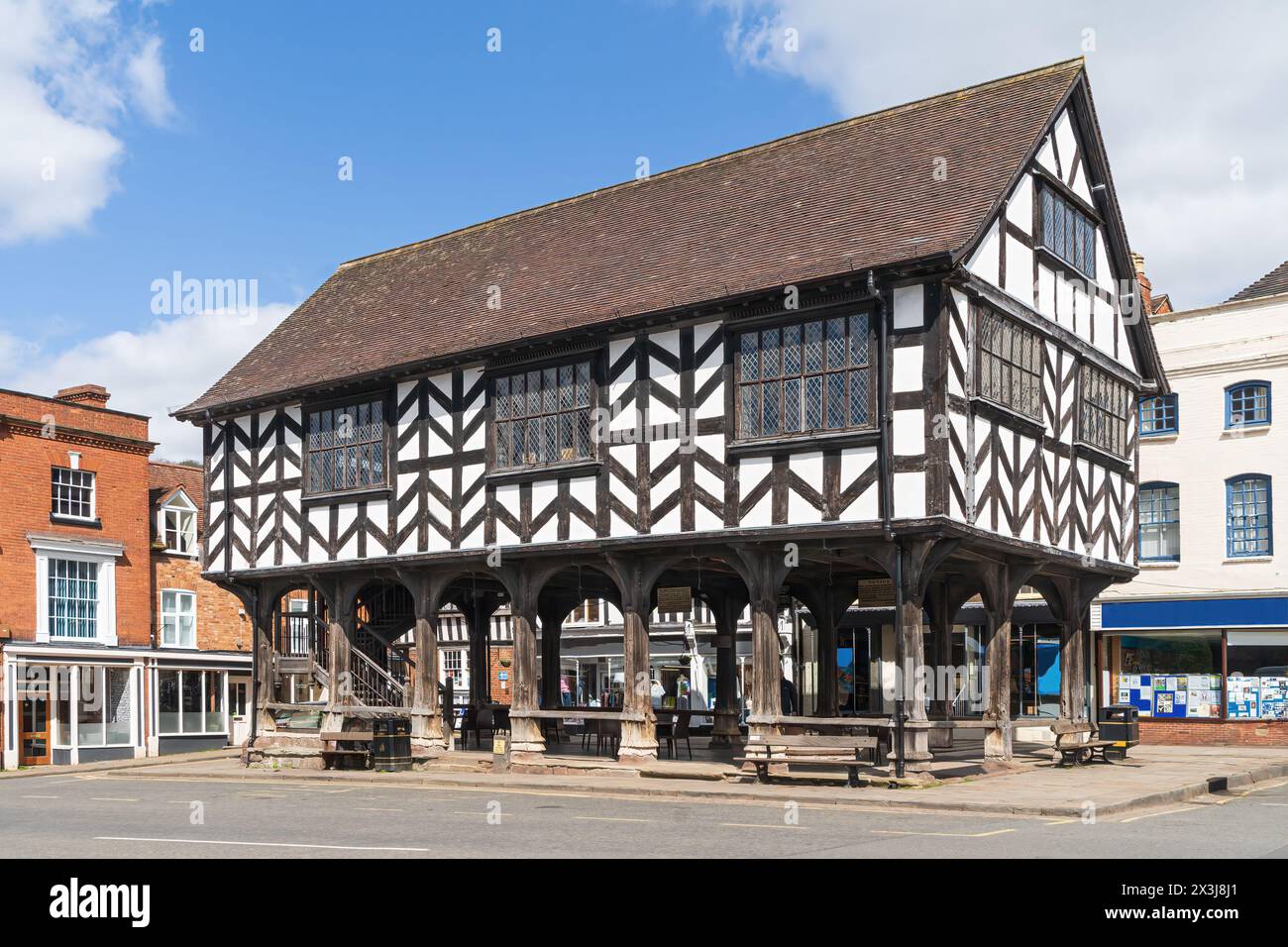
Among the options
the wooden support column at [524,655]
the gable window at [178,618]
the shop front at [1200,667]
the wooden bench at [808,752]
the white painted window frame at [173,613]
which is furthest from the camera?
the gable window at [178,618]

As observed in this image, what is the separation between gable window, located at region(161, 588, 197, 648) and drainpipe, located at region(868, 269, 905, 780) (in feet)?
76.9

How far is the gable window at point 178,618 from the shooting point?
1468 inches

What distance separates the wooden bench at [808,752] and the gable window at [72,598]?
20141 millimetres

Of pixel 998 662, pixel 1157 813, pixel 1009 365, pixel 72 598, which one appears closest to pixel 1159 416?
pixel 1009 365

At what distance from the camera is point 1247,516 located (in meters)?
31.6

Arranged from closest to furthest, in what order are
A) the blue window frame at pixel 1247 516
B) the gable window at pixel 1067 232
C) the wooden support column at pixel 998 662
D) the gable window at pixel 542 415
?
1. the wooden support column at pixel 998 662
2. the gable window at pixel 1067 232
3. the gable window at pixel 542 415
4. the blue window frame at pixel 1247 516

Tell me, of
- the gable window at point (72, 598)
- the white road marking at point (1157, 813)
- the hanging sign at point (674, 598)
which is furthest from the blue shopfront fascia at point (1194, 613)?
the gable window at point (72, 598)

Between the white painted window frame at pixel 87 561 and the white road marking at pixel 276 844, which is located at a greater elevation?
the white painted window frame at pixel 87 561

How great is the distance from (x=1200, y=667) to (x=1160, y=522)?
350 cm

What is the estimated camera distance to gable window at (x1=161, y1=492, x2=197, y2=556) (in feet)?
124

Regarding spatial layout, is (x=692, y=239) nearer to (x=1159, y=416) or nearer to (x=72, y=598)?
(x=1159, y=416)

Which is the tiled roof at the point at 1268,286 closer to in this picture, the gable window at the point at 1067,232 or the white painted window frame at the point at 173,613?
the gable window at the point at 1067,232
